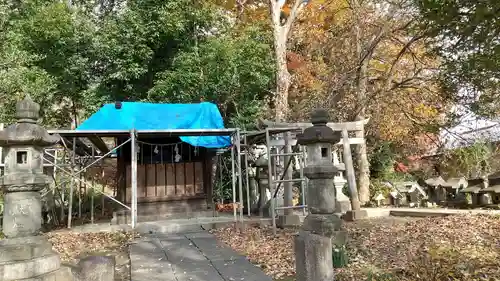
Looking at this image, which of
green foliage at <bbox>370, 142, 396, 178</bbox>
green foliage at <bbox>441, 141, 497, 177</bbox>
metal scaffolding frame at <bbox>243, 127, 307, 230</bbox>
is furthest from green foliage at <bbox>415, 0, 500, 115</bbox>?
green foliage at <bbox>370, 142, 396, 178</bbox>

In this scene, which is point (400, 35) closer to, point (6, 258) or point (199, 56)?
point (199, 56)

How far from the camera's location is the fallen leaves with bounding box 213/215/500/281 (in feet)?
15.3

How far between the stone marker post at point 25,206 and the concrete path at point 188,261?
132 cm

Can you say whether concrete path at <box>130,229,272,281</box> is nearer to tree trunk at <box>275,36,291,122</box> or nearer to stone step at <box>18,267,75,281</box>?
stone step at <box>18,267,75,281</box>

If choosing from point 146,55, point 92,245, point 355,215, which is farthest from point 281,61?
point 92,245

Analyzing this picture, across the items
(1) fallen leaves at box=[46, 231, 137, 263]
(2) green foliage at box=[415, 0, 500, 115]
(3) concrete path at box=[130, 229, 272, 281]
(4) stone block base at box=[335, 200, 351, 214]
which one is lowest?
(3) concrete path at box=[130, 229, 272, 281]

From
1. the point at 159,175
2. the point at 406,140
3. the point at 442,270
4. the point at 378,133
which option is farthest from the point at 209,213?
the point at 406,140

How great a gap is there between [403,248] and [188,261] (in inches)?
153

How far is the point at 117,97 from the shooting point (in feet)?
Answer: 53.8

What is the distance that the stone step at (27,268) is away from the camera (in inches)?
194

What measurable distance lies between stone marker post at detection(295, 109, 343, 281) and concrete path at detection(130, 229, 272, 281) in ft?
3.30

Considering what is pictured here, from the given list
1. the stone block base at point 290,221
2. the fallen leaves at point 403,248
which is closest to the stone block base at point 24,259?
the fallen leaves at point 403,248

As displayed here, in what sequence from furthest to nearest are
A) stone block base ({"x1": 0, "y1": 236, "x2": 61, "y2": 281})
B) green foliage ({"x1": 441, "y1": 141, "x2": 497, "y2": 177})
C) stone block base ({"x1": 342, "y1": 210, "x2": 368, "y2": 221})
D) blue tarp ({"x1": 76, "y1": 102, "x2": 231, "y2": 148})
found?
green foliage ({"x1": 441, "y1": 141, "x2": 497, "y2": 177}) < stone block base ({"x1": 342, "y1": 210, "x2": 368, "y2": 221}) < blue tarp ({"x1": 76, "y1": 102, "x2": 231, "y2": 148}) < stone block base ({"x1": 0, "y1": 236, "x2": 61, "y2": 281})

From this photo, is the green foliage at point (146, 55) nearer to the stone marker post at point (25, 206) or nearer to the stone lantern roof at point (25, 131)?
the stone lantern roof at point (25, 131)
